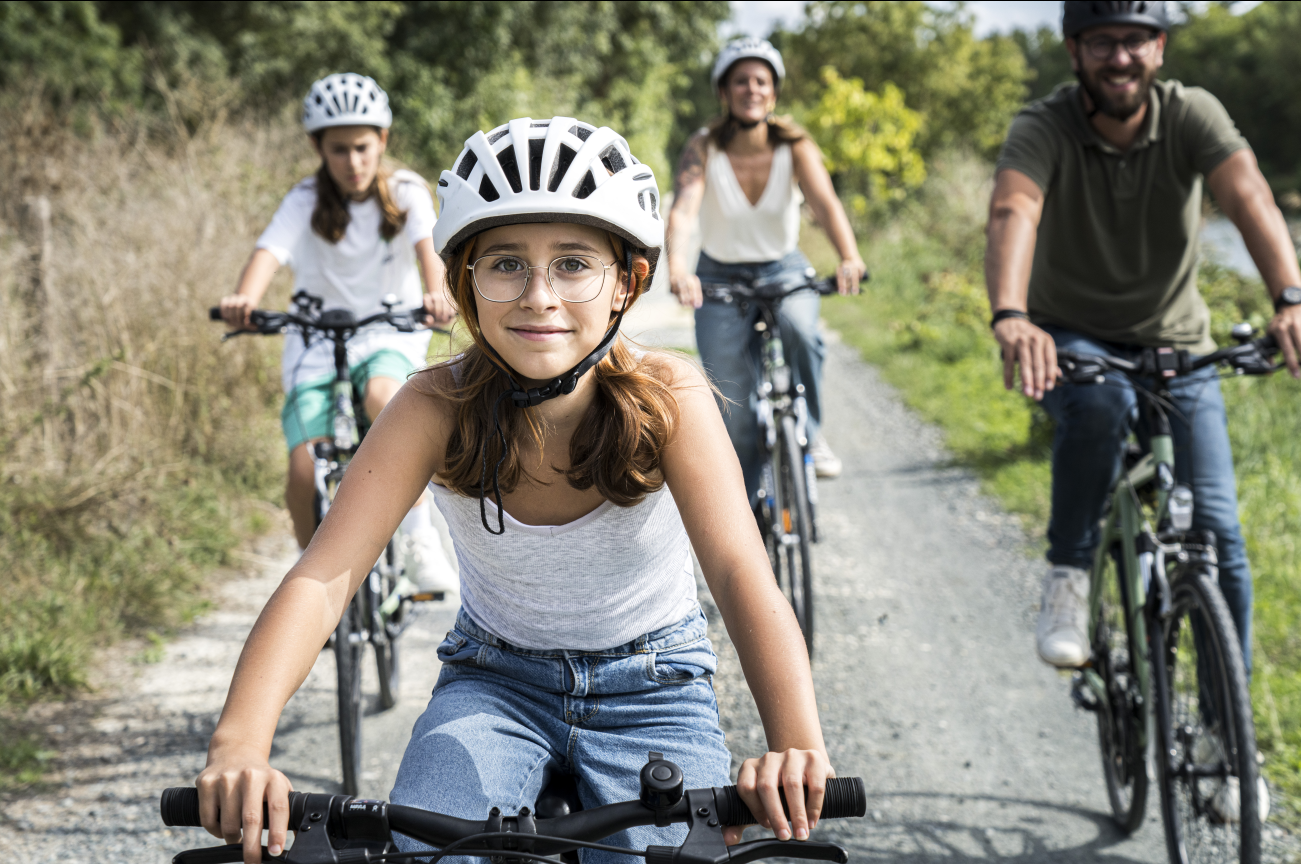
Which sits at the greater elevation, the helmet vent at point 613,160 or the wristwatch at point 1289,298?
the helmet vent at point 613,160

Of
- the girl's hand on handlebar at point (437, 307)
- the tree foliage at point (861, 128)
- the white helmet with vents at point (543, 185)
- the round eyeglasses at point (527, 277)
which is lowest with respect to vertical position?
the round eyeglasses at point (527, 277)

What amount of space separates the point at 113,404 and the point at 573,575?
449 centimetres

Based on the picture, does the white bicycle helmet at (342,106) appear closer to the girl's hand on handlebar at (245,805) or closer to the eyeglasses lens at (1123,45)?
the eyeglasses lens at (1123,45)

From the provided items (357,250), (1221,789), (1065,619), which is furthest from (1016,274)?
(357,250)

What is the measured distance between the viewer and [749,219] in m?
5.58

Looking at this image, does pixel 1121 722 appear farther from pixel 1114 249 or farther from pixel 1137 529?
pixel 1114 249

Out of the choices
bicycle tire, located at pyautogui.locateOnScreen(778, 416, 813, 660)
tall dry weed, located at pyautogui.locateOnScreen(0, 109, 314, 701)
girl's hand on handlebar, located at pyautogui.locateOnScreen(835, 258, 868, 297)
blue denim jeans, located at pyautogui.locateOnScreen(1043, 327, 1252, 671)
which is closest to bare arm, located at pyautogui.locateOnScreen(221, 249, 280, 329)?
tall dry weed, located at pyautogui.locateOnScreen(0, 109, 314, 701)

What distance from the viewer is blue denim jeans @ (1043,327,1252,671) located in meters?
3.15

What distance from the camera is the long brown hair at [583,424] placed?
2.06 m

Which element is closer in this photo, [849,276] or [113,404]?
[849,276]

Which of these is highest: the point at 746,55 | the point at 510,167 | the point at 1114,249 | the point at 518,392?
the point at 746,55

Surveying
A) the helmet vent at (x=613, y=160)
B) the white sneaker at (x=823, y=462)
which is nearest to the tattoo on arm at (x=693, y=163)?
the white sneaker at (x=823, y=462)

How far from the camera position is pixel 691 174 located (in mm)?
5586

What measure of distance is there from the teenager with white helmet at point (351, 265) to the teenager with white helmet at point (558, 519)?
1.92 m
